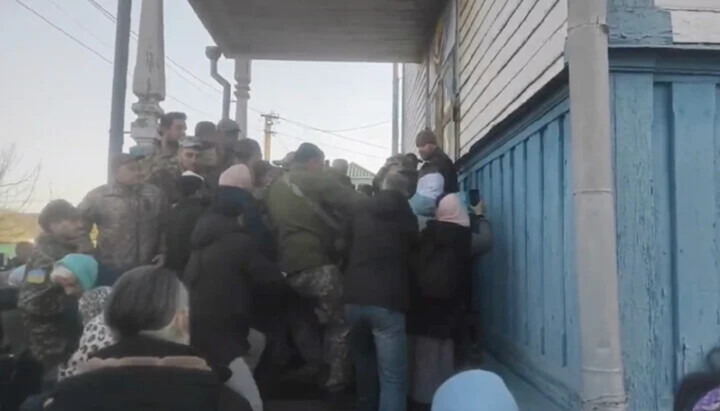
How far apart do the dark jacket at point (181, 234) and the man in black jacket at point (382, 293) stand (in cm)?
99

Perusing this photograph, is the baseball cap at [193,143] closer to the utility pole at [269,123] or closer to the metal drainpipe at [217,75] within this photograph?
the metal drainpipe at [217,75]

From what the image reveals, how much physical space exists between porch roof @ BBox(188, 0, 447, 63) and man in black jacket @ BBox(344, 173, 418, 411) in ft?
15.7

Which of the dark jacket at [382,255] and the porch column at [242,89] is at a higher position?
the porch column at [242,89]

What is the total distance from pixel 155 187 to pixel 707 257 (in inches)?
131

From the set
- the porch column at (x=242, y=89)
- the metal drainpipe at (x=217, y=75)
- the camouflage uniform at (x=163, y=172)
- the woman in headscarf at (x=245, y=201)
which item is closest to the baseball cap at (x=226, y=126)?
the camouflage uniform at (x=163, y=172)

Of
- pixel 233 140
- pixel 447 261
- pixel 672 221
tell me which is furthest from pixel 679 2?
pixel 233 140

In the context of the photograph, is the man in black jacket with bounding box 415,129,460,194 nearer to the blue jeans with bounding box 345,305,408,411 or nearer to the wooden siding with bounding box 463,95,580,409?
the wooden siding with bounding box 463,95,580,409

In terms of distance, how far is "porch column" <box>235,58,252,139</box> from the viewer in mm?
12453

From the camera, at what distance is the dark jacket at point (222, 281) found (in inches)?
138

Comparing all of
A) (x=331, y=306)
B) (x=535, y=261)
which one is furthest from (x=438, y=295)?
(x=331, y=306)

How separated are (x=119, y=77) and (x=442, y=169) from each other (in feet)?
15.7

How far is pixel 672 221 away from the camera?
3.30 metres

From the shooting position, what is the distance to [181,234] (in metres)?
4.16

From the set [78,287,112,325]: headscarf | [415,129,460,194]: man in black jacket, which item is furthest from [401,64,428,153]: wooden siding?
[78,287,112,325]: headscarf
